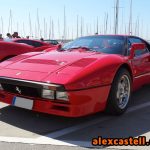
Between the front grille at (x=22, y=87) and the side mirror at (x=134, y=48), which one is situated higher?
the side mirror at (x=134, y=48)

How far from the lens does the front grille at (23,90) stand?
4211 millimetres

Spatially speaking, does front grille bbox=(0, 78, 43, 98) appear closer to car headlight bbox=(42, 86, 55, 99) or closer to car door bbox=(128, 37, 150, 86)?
car headlight bbox=(42, 86, 55, 99)

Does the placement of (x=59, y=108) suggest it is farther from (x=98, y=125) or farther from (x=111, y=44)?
(x=111, y=44)

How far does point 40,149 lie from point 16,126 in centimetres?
88

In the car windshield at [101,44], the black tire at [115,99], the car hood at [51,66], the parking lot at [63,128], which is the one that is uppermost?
the car windshield at [101,44]

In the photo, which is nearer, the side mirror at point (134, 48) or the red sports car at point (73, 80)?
the red sports car at point (73, 80)

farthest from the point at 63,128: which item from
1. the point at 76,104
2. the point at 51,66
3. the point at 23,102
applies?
the point at 51,66

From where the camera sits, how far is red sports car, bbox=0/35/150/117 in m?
4.07

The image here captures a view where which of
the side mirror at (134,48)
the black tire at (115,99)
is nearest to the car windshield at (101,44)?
the side mirror at (134,48)

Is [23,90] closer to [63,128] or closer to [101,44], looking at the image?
[63,128]

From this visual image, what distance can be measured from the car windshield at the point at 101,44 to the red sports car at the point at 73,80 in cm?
2

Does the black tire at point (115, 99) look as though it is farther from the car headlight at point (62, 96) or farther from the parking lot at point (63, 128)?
the car headlight at point (62, 96)

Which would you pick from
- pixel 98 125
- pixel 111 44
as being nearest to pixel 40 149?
pixel 98 125

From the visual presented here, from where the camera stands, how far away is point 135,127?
173 inches
